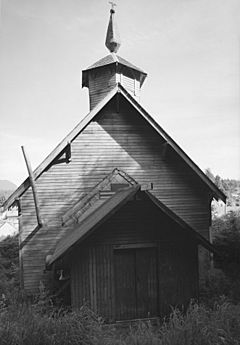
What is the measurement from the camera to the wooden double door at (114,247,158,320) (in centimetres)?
826

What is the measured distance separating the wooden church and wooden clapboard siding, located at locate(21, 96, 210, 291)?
37 mm

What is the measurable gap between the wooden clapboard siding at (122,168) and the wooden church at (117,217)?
0.04 metres

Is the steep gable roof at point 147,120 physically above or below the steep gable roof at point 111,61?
below

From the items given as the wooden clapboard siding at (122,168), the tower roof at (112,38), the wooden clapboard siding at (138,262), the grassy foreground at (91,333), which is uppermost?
the tower roof at (112,38)

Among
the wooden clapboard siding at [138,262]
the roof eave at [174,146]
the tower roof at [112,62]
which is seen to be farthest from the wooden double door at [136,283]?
the tower roof at [112,62]

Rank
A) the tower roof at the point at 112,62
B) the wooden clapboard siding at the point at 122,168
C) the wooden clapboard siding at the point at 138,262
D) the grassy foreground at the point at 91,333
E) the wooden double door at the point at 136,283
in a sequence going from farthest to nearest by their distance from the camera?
the tower roof at the point at 112,62
the wooden clapboard siding at the point at 122,168
the wooden double door at the point at 136,283
the wooden clapboard siding at the point at 138,262
the grassy foreground at the point at 91,333

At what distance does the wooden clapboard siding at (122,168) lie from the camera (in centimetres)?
1069

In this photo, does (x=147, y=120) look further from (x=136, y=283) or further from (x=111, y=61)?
(x=136, y=283)

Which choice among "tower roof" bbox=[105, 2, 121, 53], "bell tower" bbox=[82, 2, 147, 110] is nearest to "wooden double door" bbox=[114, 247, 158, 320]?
"bell tower" bbox=[82, 2, 147, 110]

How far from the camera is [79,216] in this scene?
35.3 ft

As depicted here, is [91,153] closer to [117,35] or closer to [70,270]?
[70,270]

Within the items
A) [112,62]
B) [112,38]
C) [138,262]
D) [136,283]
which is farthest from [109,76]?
[136,283]

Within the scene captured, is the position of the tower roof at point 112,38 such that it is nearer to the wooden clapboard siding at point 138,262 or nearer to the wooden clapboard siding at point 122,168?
the wooden clapboard siding at point 122,168

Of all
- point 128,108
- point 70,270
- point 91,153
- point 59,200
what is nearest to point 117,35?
point 128,108
